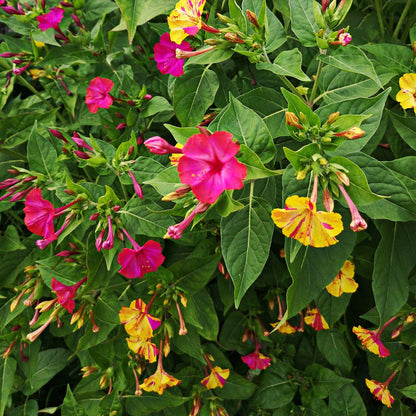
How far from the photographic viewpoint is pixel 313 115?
1.17 m

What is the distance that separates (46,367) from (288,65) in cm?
206

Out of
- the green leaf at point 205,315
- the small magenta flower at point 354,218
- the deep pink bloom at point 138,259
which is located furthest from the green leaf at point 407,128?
the green leaf at point 205,315

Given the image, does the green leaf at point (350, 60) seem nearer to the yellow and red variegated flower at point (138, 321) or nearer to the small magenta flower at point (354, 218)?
the small magenta flower at point (354, 218)

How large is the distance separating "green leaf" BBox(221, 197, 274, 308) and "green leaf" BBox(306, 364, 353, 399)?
1.07m

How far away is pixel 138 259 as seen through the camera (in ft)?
4.65

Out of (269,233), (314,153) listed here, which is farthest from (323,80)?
(269,233)

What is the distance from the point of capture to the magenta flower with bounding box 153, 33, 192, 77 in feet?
5.10

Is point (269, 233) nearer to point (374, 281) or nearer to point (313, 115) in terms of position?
point (313, 115)

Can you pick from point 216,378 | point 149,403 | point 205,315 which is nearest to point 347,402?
point 216,378

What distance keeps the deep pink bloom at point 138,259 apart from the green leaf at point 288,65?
2.24 feet

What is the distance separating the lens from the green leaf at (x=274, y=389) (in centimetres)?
202

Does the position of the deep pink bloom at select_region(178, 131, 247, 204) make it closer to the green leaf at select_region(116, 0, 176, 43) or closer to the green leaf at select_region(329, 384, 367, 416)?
the green leaf at select_region(116, 0, 176, 43)

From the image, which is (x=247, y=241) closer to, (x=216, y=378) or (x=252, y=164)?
(x=252, y=164)

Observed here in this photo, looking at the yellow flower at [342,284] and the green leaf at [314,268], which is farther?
the yellow flower at [342,284]
